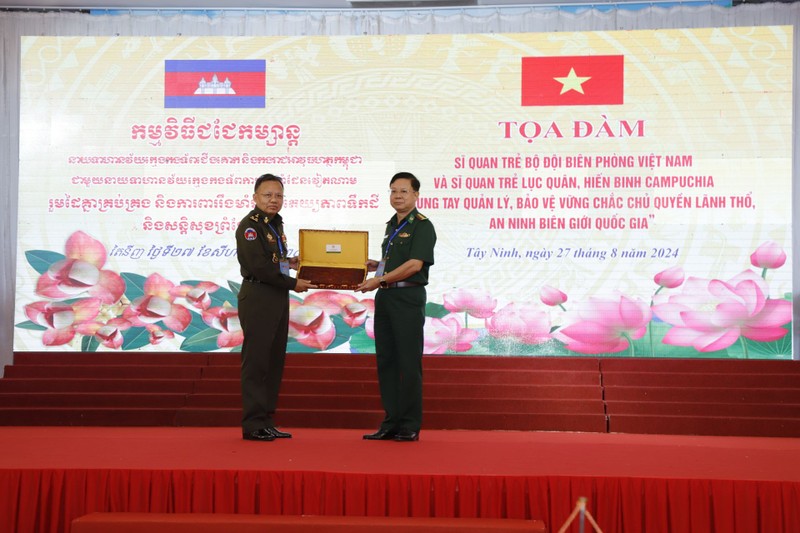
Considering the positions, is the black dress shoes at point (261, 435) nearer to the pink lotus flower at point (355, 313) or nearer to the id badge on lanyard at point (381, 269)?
the id badge on lanyard at point (381, 269)

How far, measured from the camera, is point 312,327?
5988 mm

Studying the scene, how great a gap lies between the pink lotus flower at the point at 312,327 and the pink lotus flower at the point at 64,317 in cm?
130

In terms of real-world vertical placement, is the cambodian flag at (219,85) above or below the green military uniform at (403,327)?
above

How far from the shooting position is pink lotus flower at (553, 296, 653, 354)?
583 cm

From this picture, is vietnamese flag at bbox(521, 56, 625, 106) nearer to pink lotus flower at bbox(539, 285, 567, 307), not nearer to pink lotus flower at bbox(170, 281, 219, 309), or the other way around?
pink lotus flower at bbox(539, 285, 567, 307)

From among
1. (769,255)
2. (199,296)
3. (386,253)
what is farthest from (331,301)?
(769,255)

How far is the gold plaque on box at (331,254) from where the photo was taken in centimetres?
409

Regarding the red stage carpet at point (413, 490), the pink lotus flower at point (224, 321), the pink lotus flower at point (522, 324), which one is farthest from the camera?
the pink lotus flower at point (224, 321)

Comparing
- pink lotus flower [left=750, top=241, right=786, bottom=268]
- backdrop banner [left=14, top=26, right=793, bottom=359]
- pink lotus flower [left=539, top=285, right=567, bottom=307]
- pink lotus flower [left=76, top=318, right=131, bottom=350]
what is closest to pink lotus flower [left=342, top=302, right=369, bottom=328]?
backdrop banner [left=14, top=26, right=793, bottom=359]

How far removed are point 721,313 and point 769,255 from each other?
46 cm

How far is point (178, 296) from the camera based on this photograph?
605 cm

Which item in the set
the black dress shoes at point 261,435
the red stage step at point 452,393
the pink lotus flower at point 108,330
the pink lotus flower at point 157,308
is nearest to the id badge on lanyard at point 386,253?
the black dress shoes at point 261,435

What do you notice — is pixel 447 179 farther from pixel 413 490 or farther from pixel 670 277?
pixel 413 490

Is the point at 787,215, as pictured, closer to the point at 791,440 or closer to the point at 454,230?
the point at 791,440
